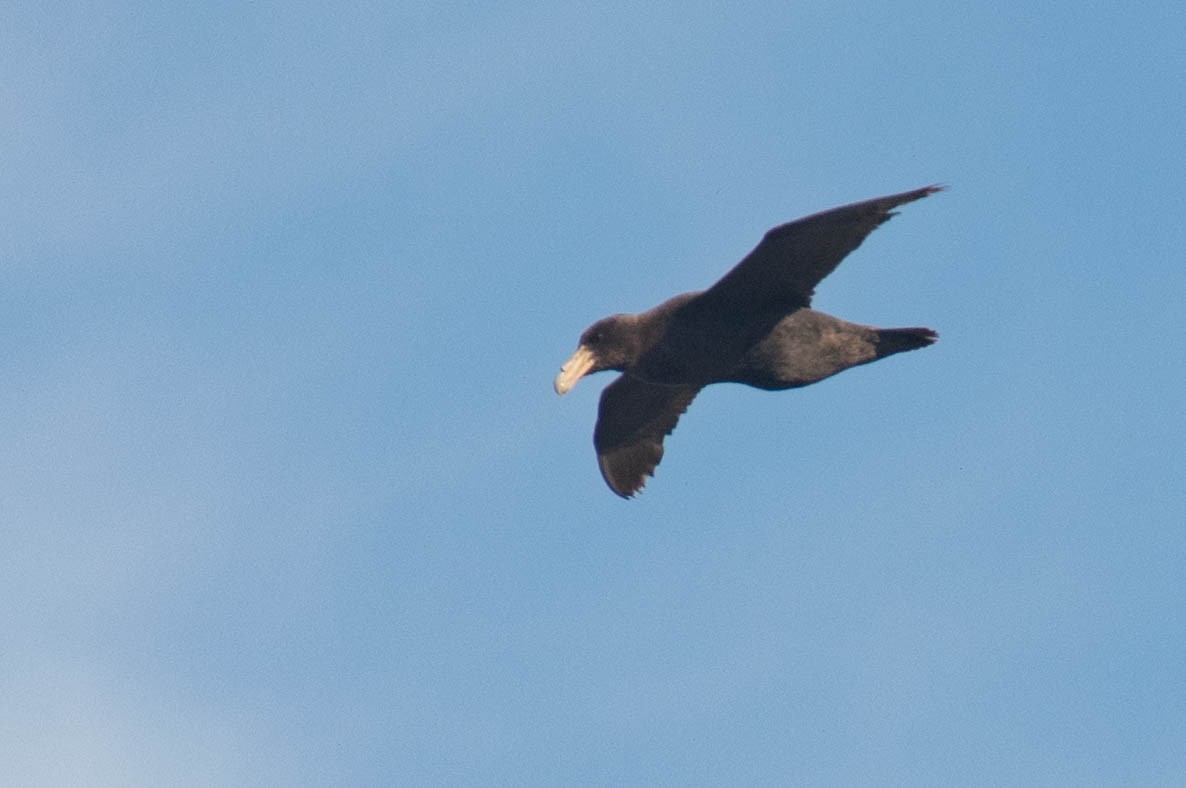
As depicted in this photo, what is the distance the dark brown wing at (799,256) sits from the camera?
707 inches

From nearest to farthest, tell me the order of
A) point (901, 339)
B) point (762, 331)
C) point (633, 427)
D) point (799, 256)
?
point (799, 256), point (762, 331), point (901, 339), point (633, 427)

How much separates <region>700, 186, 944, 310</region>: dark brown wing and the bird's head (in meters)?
0.90

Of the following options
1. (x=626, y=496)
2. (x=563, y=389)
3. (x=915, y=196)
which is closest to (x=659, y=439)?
(x=626, y=496)

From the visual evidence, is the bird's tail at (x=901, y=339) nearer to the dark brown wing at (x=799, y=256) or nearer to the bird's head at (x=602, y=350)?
the dark brown wing at (x=799, y=256)

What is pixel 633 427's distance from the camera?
22.1 meters

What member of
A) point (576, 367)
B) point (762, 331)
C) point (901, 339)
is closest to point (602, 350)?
point (576, 367)

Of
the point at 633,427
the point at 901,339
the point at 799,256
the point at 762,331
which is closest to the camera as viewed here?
the point at 799,256

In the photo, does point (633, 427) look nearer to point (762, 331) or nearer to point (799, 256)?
point (762, 331)

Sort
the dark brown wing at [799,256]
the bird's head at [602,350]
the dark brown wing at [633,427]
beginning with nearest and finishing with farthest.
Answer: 1. the dark brown wing at [799,256]
2. the bird's head at [602,350]
3. the dark brown wing at [633,427]

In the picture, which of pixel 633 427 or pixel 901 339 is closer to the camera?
pixel 901 339

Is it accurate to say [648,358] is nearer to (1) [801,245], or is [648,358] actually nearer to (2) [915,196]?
(1) [801,245]

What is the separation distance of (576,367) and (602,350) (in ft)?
0.93

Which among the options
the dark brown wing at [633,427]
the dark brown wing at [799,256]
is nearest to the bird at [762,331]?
the dark brown wing at [799,256]

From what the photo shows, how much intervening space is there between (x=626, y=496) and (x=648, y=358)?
3306 mm
